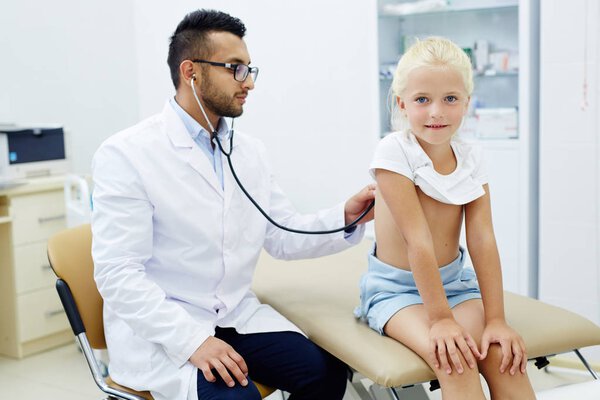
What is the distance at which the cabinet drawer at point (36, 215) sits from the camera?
123 inches

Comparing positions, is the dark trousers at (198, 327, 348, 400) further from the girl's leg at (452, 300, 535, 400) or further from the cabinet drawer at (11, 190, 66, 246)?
the cabinet drawer at (11, 190, 66, 246)

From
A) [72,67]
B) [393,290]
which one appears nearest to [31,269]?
[72,67]

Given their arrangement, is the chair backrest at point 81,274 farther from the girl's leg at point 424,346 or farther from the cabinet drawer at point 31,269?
the cabinet drawer at point 31,269

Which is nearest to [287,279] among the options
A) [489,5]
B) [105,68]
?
[489,5]

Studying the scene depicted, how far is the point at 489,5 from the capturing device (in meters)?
3.25

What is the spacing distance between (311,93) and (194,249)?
6.91 feet

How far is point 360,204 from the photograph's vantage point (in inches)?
77.8

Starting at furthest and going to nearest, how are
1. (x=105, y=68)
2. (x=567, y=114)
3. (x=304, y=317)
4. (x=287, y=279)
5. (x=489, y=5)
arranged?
(x=105, y=68) → (x=489, y=5) → (x=567, y=114) → (x=287, y=279) → (x=304, y=317)

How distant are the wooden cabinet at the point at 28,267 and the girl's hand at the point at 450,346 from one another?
83.5 inches

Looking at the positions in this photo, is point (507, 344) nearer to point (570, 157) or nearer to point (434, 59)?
point (434, 59)

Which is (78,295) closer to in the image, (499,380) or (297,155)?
(499,380)

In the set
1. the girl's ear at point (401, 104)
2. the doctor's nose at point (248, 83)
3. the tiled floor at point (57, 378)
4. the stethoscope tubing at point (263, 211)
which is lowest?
the tiled floor at point (57, 378)

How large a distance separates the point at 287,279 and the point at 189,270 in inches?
18.9

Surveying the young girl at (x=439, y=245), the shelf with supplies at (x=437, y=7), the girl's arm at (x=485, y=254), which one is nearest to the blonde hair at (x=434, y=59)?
the young girl at (x=439, y=245)
